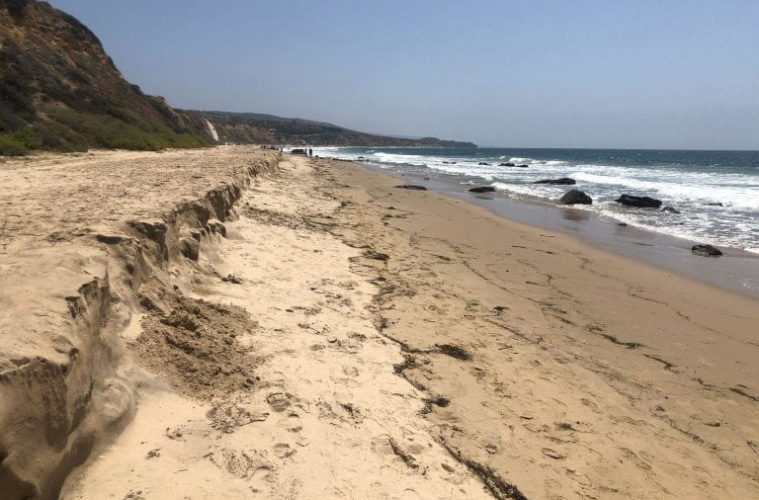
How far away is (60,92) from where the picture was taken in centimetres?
2164

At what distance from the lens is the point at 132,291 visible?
3.62 metres

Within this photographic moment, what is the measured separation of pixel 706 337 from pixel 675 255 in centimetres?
504

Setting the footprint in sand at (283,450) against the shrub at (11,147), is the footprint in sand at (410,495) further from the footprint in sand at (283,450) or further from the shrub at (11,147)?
the shrub at (11,147)

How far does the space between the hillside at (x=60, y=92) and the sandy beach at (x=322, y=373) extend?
1069 cm

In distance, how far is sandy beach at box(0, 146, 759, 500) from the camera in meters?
2.41

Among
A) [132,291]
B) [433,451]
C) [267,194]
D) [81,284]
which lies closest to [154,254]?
[132,291]

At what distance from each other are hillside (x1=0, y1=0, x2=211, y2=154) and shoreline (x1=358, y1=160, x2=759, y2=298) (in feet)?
45.7

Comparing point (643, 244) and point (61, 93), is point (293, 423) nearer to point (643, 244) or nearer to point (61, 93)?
point (643, 244)

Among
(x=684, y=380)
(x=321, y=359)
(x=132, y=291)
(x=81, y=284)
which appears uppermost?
(x=81, y=284)

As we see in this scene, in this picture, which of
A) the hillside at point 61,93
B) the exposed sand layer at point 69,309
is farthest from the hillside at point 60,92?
the exposed sand layer at point 69,309

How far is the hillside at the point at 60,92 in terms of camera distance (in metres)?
16.0

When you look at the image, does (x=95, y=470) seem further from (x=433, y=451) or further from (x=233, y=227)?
(x=233, y=227)

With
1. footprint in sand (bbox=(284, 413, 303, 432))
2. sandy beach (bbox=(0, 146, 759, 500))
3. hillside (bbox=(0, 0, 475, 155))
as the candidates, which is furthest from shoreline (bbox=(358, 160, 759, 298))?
hillside (bbox=(0, 0, 475, 155))

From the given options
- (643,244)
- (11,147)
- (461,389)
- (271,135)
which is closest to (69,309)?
(461,389)
